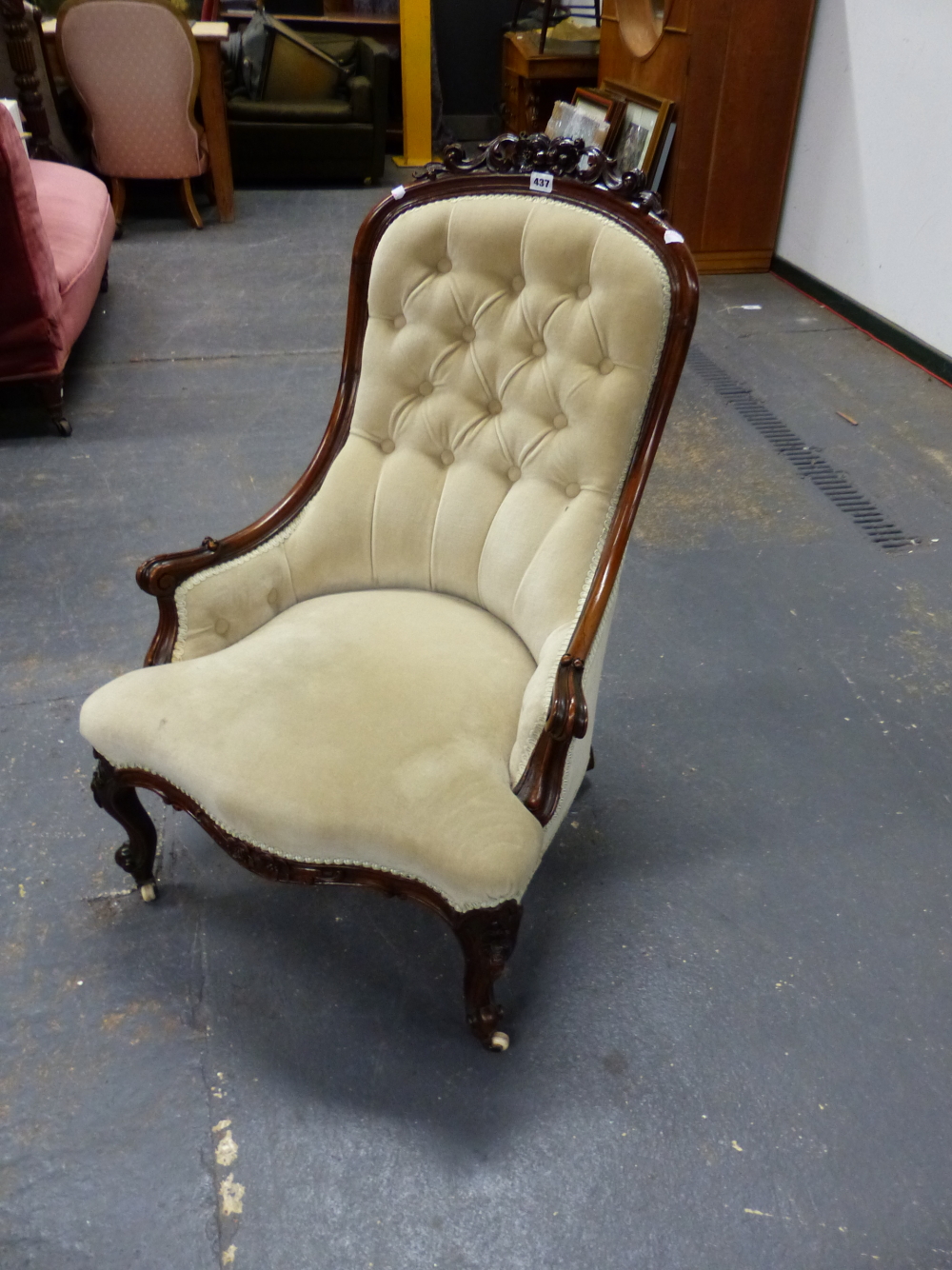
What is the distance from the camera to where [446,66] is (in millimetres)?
6363

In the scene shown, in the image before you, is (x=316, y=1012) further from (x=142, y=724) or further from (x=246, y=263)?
(x=246, y=263)

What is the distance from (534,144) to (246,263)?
331 cm

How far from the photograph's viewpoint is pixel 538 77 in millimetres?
5207

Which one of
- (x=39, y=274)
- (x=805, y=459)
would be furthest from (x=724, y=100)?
(x=39, y=274)

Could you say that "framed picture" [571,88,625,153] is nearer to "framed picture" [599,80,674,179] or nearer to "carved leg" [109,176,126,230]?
"framed picture" [599,80,674,179]

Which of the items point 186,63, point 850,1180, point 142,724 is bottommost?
point 850,1180

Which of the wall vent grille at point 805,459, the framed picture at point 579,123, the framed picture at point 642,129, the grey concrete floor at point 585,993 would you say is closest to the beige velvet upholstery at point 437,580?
the grey concrete floor at point 585,993

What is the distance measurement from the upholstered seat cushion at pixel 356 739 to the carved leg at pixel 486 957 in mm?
41

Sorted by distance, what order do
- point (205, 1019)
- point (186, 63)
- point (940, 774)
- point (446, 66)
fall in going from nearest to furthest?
point (205, 1019), point (940, 774), point (186, 63), point (446, 66)

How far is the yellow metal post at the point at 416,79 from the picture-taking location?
567 cm

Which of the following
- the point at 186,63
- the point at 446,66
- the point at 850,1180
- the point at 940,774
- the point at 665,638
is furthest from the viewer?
the point at 446,66

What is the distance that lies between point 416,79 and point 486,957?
5911mm

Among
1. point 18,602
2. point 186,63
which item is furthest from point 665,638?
point 186,63

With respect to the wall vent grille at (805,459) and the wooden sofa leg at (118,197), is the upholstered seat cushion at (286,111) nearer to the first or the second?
the wooden sofa leg at (118,197)
